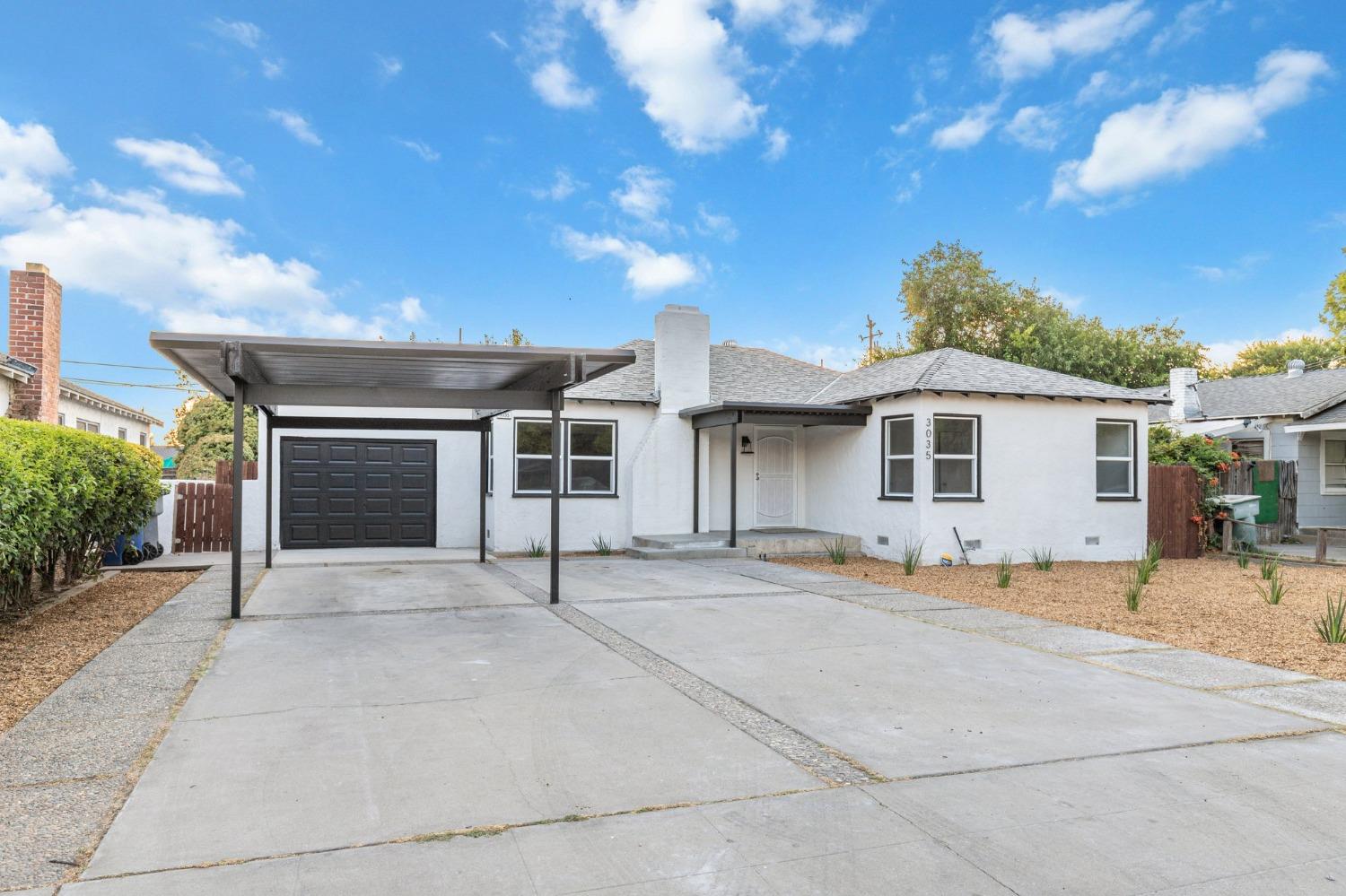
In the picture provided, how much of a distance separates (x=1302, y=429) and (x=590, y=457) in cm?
1577

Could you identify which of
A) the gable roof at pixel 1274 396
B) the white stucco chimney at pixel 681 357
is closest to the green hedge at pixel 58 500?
the white stucco chimney at pixel 681 357

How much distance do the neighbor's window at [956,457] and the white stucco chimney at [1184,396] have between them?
12.7 metres

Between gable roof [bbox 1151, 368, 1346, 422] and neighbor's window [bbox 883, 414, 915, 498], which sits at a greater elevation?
gable roof [bbox 1151, 368, 1346, 422]

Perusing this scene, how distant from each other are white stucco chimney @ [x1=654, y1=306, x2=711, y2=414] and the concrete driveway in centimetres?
846

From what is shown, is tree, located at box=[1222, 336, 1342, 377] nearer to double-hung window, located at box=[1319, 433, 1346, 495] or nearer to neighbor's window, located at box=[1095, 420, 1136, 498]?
double-hung window, located at box=[1319, 433, 1346, 495]

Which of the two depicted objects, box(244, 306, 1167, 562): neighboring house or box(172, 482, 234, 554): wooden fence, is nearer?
box(244, 306, 1167, 562): neighboring house

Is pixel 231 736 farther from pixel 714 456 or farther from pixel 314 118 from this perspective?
pixel 314 118

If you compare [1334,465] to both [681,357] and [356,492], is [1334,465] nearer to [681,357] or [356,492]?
[681,357]

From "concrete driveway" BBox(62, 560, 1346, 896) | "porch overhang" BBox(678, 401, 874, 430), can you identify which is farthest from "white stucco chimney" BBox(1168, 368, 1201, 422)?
"concrete driveway" BBox(62, 560, 1346, 896)

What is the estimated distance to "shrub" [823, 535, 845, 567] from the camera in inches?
517

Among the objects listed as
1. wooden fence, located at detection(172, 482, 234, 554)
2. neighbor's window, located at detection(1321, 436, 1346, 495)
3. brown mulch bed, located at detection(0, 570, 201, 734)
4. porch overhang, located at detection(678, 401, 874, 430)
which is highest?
porch overhang, located at detection(678, 401, 874, 430)

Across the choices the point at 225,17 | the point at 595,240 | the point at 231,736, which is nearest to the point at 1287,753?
the point at 231,736

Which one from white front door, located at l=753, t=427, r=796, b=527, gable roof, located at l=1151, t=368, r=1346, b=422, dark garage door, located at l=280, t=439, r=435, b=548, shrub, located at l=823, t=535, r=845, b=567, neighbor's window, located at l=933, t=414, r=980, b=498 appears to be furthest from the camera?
gable roof, located at l=1151, t=368, r=1346, b=422

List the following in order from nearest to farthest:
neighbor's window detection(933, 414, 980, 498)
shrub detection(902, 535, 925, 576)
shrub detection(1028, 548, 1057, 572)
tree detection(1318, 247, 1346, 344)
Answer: shrub detection(902, 535, 925, 576) < shrub detection(1028, 548, 1057, 572) < neighbor's window detection(933, 414, 980, 498) < tree detection(1318, 247, 1346, 344)
